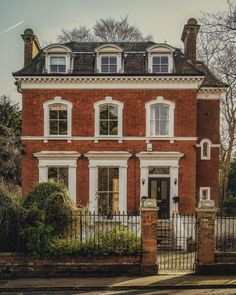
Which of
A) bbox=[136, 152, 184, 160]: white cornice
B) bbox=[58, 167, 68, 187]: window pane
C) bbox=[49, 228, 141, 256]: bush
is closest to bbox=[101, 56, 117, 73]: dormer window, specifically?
bbox=[136, 152, 184, 160]: white cornice

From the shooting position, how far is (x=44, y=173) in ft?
78.8

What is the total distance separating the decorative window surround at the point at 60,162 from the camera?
23.9 m

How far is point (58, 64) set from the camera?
2450cm

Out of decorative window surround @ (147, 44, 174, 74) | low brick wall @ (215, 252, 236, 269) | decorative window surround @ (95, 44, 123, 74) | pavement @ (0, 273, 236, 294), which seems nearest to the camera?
pavement @ (0, 273, 236, 294)

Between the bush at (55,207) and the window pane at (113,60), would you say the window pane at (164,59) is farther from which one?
the bush at (55,207)

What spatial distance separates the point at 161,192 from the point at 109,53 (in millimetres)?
8538

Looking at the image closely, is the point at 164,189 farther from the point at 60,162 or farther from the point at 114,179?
the point at 60,162

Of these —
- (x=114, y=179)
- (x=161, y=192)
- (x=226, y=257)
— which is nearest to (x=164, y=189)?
(x=161, y=192)

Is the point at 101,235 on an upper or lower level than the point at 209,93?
lower

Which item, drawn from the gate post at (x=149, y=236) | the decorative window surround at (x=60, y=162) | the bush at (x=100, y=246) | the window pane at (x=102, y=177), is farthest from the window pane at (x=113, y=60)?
the bush at (x=100, y=246)

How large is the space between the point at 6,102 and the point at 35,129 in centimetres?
1381

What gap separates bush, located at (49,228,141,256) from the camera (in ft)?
45.5

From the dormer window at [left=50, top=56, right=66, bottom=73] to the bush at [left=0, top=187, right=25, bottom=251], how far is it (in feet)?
38.9

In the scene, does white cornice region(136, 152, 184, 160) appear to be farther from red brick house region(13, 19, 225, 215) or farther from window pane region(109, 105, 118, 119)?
window pane region(109, 105, 118, 119)
